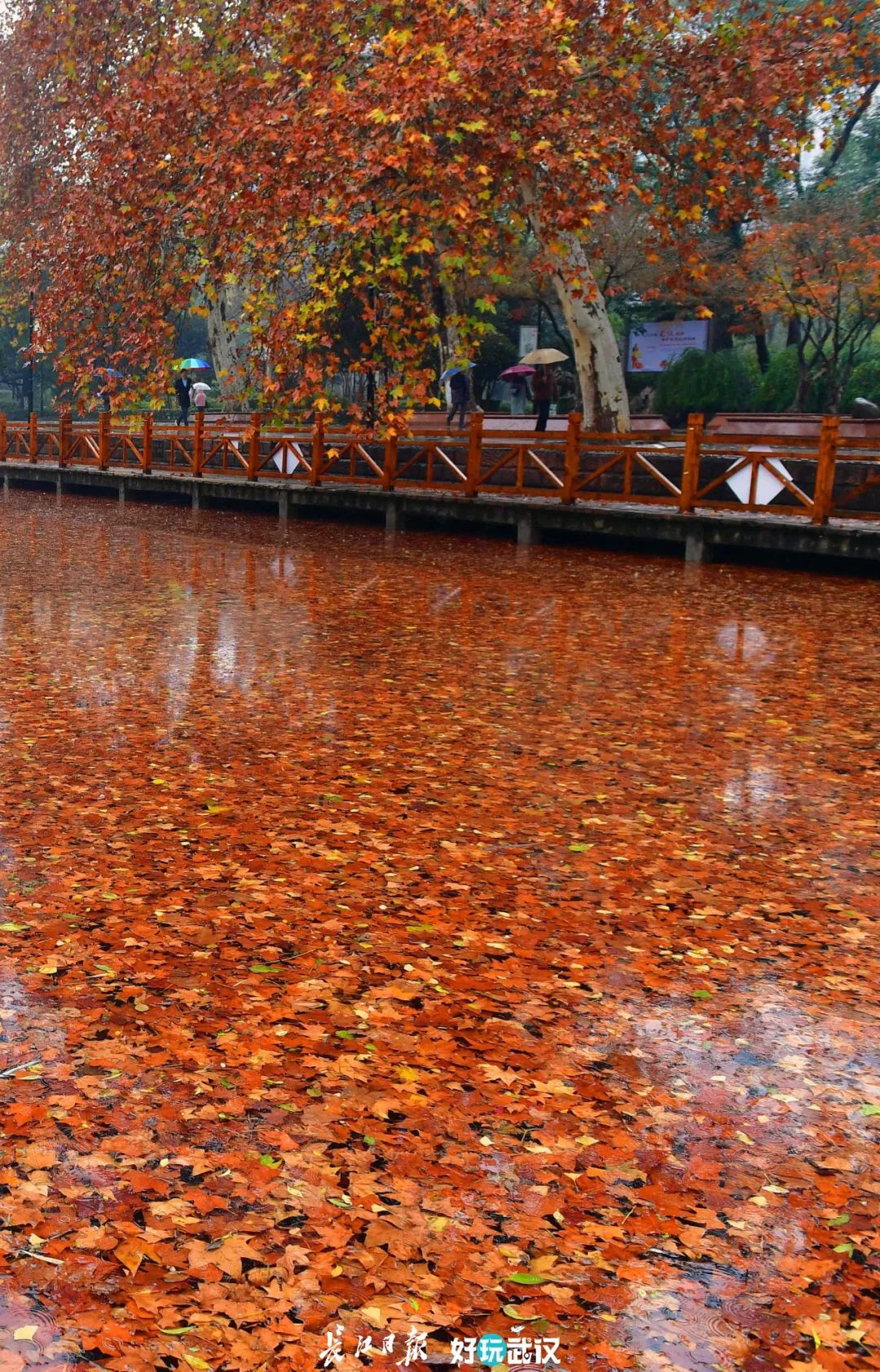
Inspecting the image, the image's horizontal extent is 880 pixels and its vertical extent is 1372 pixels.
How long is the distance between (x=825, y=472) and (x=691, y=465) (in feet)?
6.46

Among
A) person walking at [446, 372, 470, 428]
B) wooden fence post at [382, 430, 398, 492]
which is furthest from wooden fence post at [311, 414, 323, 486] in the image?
person walking at [446, 372, 470, 428]

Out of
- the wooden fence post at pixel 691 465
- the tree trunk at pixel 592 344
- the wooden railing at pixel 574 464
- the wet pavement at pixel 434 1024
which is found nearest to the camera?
the wet pavement at pixel 434 1024

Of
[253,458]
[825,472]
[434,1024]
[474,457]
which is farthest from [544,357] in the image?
[434,1024]

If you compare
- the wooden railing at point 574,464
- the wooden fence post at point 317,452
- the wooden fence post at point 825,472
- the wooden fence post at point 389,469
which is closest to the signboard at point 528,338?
the wooden railing at point 574,464

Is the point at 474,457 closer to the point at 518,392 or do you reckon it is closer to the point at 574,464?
the point at 574,464

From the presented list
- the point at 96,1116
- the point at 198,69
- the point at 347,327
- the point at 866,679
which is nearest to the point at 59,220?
the point at 198,69

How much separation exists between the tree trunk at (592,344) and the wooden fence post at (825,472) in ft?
17.9

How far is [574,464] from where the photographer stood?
64.7 ft

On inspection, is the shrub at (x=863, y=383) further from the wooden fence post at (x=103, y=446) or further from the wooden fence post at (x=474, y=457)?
the wooden fence post at (x=103, y=446)

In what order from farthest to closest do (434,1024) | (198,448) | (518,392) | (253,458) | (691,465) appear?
(518,392), (198,448), (253,458), (691,465), (434,1024)

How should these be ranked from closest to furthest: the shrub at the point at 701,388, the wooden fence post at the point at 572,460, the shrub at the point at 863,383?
the wooden fence post at the point at 572,460, the shrub at the point at 863,383, the shrub at the point at 701,388

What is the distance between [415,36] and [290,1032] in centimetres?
1587

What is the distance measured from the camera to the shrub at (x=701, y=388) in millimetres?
37094

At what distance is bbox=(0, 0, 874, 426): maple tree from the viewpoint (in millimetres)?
17469
